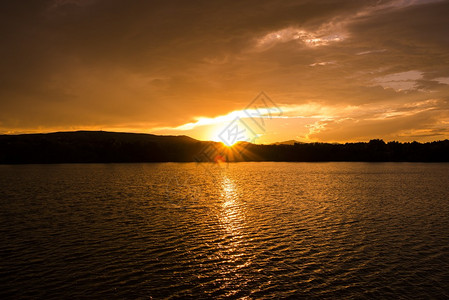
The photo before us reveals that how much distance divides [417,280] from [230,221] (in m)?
26.4

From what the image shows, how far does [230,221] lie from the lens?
45.9 metres

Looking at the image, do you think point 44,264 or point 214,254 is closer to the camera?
point 44,264

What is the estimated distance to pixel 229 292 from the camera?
22.3 metres

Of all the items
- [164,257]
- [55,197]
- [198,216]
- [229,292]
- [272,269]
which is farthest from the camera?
[55,197]

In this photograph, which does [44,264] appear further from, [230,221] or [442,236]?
[442,236]

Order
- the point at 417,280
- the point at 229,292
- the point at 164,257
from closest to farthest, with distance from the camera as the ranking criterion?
1. the point at 229,292
2. the point at 417,280
3. the point at 164,257

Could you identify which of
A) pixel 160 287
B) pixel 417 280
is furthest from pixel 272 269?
pixel 417 280

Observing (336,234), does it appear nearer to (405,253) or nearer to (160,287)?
(405,253)

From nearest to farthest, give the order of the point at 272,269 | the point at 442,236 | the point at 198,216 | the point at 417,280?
the point at 417,280, the point at 272,269, the point at 442,236, the point at 198,216

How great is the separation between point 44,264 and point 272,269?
20.9 meters

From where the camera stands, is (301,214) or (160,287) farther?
(301,214)

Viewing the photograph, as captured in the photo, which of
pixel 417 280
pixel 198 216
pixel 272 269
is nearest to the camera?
pixel 417 280

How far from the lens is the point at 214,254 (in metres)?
30.7

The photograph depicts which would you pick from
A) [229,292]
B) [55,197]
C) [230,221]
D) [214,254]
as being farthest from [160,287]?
[55,197]
